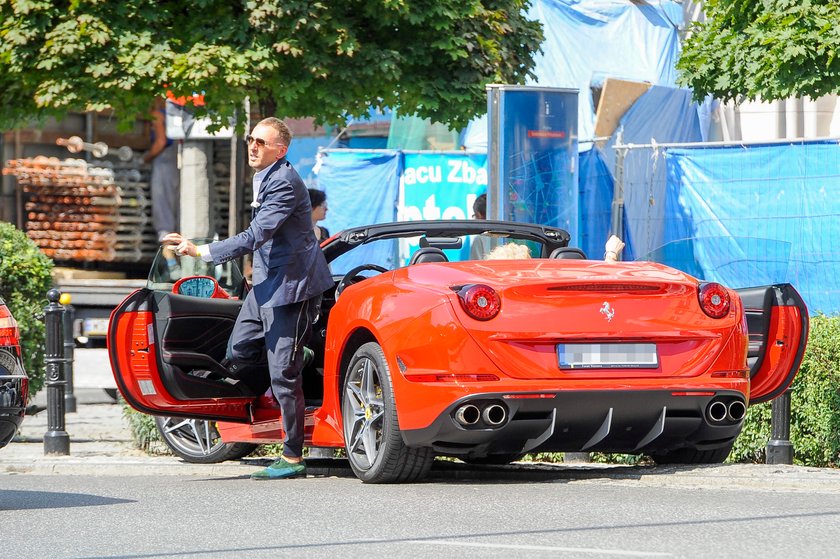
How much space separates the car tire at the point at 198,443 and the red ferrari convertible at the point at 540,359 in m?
1.23

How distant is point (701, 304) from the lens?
7.51 meters

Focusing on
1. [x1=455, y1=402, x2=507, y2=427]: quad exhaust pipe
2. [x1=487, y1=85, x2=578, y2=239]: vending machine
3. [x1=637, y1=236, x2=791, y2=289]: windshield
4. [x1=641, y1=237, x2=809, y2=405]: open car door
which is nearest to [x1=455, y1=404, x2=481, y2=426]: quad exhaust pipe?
[x1=455, y1=402, x2=507, y2=427]: quad exhaust pipe

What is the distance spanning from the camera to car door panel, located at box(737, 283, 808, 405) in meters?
8.17

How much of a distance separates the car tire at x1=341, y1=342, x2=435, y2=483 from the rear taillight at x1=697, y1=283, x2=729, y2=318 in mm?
1472

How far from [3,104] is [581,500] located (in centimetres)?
857

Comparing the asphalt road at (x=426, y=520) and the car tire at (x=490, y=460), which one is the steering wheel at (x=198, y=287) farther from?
the car tire at (x=490, y=460)

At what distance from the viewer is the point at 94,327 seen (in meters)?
19.3

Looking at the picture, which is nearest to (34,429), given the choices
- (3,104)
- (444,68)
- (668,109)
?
(3,104)

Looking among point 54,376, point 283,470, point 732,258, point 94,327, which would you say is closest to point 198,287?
point 283,470

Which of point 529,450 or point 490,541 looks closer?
point 490,541

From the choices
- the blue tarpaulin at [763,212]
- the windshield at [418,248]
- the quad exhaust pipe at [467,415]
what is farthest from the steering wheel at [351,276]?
the blue tarpaulin at [763,212]

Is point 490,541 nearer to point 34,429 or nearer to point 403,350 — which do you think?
point 403,350

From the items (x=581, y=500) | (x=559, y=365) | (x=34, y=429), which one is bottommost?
(x=34, y=429)

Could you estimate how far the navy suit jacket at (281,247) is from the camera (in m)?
8.16
